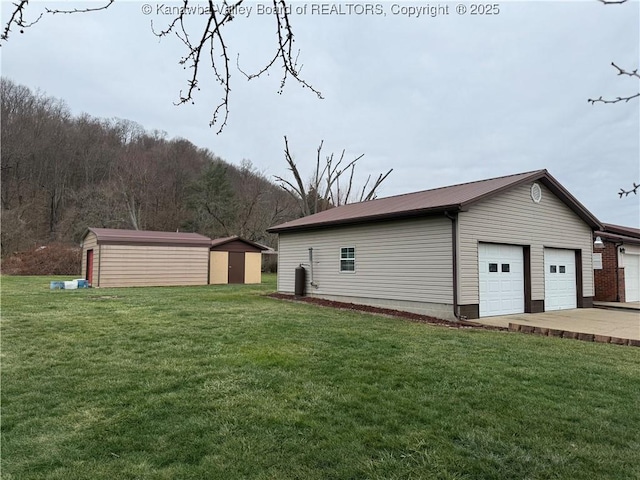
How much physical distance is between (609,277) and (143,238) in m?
20.6

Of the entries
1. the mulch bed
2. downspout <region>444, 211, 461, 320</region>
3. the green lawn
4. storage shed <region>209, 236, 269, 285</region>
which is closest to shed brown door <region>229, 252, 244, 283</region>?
storage shed <region>209, 236, 269, 285</region>

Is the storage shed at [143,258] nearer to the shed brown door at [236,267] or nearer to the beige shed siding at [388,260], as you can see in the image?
the shed brown door at [236,267]

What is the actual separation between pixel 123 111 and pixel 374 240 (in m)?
9.11

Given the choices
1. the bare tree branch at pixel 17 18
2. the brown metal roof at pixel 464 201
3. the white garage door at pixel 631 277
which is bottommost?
the white garage door at pixel 631 277

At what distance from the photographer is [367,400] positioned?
4.00 meters

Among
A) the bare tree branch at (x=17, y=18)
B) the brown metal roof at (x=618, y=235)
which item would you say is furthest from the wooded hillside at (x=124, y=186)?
the bare tree branch at (x=17, y=18)

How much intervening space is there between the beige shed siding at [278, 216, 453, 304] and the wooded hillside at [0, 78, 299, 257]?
21.8 metres

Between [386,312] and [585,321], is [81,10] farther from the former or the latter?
[585,321]

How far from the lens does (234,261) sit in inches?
948

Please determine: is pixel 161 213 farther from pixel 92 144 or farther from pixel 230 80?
pixel 230 80

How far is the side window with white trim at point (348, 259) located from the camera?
13.1 meters

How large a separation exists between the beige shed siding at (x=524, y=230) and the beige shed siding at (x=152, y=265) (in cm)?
1583

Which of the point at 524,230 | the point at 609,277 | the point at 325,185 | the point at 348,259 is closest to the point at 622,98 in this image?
the point at 524,230

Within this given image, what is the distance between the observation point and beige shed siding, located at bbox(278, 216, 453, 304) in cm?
1045
